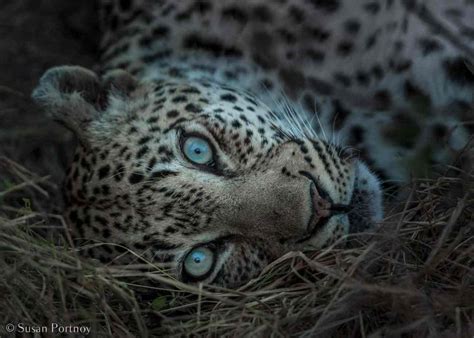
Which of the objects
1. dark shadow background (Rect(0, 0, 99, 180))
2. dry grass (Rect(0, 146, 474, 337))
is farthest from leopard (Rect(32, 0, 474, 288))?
dark shadow background (Rect(0, 0, 99, 180))

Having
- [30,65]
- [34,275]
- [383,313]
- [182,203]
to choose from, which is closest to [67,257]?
[34,275]

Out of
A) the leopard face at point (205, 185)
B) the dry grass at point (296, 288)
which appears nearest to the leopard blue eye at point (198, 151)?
the leopard face at point (205, 185)

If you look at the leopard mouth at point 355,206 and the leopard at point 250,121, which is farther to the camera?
the leopard at point 250,121

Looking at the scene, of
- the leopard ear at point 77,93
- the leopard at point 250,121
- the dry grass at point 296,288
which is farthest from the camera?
the leopard ear at point 77,93

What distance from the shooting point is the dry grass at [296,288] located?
10.8 ft

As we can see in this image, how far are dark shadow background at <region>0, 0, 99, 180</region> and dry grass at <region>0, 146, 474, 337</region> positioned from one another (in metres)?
1.63

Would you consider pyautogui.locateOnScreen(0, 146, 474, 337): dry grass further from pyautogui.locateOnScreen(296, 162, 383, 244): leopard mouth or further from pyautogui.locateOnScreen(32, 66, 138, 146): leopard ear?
pyautogui.locateOnScreen(32, 66, 138, 146): leopard ear

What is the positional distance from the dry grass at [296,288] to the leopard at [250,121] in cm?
12

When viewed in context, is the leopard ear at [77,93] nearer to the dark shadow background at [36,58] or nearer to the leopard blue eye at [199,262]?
the leopard blue eye at [199,262]

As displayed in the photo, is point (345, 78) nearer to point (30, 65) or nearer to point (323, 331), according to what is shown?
point (323, 331)

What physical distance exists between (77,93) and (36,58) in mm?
1912

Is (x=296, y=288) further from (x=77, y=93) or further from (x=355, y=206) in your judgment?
(x=77, y=93)

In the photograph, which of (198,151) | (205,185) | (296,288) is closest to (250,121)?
(198,151)

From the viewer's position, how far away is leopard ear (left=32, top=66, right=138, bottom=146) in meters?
4.23
